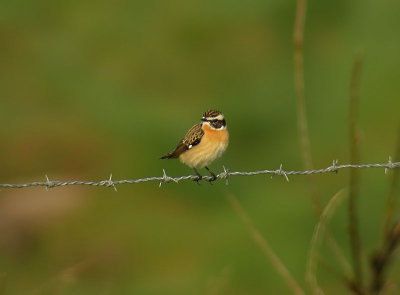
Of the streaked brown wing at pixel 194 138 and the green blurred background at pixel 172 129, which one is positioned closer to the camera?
the streaked brown wing at pixel 194 138

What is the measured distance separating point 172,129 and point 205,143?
11250 millimetres

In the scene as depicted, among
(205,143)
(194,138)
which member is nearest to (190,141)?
(194,138)

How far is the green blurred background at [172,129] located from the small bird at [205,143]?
12.5 ft

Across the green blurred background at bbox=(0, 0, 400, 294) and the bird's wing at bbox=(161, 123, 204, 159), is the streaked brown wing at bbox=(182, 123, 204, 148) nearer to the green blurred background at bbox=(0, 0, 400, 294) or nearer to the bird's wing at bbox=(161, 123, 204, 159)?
the bird's wing at bbox=(161, 123, 204, 159)

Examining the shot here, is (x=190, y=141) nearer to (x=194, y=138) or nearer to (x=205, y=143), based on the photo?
(x=194, y=138)

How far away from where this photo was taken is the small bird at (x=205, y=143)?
922 cm

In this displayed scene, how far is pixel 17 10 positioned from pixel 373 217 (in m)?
15.1

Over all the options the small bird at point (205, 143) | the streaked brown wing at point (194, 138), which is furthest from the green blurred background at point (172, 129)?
the streaked brown wing at point (194, 138)

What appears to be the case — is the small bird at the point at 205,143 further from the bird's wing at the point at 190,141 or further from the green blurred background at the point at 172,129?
the green blurred background at the point at 172,129

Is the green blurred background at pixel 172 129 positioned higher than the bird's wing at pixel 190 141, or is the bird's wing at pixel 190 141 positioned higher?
the bird's wing at pixel 190 141

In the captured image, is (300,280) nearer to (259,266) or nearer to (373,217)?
(259,266)

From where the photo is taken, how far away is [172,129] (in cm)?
2045

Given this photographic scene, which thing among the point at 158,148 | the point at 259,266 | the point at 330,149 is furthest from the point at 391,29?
the point at 259,266

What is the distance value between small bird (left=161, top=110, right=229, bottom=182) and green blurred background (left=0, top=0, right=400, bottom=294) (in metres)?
3.81
